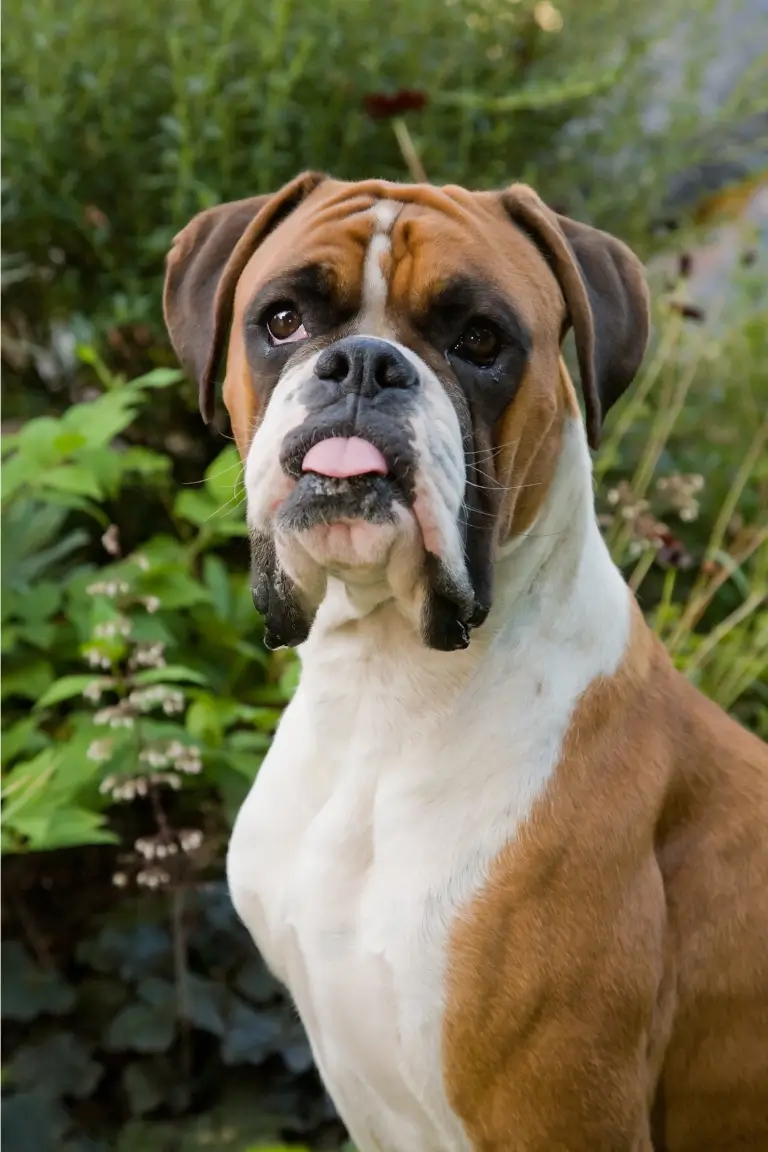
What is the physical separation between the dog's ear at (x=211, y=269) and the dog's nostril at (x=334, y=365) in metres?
0.39

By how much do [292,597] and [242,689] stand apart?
1.25m

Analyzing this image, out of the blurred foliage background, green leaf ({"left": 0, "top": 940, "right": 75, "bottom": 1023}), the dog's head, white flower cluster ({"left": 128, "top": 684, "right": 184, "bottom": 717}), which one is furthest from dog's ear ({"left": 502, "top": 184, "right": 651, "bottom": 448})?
green leaf ({"left": 0, "top": 940, "right": 75, "bottom": 1023})

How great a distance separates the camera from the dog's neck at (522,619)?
5.44ft

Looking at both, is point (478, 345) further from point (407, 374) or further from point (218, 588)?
point (218, 588)

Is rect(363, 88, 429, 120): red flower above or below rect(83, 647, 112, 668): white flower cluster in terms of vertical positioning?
above

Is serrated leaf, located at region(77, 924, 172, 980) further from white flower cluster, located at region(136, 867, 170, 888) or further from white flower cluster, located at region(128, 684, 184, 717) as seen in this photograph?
white flower cluster, located at region(128, 684, 184, 717)

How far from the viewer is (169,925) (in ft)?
Answer: 8.53

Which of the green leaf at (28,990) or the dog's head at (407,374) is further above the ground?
the dog's head at (407,374)

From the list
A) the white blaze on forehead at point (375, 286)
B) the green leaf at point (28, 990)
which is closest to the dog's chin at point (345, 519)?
the white blaze on forehead at point (375, 286)

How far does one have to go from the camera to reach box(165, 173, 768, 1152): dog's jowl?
1539 millimetres

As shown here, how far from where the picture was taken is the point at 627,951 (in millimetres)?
1606

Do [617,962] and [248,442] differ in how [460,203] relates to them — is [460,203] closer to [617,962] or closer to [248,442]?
[248,442]

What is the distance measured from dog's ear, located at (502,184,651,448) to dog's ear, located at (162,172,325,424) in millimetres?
349

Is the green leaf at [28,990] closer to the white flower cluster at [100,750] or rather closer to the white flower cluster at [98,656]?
the white flower cluster at [100,750]
